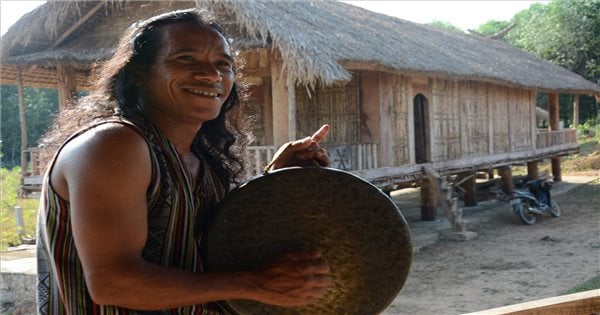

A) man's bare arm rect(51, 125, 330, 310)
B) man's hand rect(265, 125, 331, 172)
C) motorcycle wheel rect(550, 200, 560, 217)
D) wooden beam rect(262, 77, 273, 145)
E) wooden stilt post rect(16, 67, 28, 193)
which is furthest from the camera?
motorcycle wheel rect(550, 200, 560, 217)

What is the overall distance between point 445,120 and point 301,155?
1111cm

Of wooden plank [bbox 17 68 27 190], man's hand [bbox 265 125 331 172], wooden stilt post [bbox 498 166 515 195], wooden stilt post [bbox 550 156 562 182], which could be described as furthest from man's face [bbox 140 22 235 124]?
wooden stilt post [bbox 550 156 562 182]

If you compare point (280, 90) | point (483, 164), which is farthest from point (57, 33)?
point (483, 164)

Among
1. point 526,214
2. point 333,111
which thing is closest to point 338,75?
point 333,111

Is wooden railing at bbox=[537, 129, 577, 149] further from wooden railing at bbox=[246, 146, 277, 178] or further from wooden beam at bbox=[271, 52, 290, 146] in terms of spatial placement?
wooden railing at bbox=[246, 146, 277, 178]

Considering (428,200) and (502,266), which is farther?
(428,200)

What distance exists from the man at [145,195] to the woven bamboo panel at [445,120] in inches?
428

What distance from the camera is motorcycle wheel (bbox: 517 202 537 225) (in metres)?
12.0

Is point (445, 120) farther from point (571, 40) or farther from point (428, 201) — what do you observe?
point (571, 40)

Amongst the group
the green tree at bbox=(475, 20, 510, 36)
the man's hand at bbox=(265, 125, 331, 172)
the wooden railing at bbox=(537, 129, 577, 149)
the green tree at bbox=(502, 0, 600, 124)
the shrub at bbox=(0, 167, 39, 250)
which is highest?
the green tree at bbox=(475, 20, 510, 36)

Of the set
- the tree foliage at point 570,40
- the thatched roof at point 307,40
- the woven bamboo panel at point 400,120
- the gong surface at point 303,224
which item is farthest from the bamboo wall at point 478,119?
the gong surface at point 303,224

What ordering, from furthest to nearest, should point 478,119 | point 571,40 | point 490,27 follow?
point 490,27
point 571,40
point 478,119

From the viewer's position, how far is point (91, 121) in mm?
1299

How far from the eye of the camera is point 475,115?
1360 centimetres
